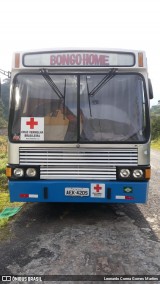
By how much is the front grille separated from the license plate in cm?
20

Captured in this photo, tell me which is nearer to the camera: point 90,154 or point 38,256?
point 38,256

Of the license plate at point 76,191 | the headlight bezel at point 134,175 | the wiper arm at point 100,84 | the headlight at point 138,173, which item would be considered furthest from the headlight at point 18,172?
the headlight at point 138,173

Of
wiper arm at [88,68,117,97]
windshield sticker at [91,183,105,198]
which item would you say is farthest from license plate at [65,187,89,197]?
wiper arm at [88,68,117,97]

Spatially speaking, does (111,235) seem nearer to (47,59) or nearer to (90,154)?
(90,154)

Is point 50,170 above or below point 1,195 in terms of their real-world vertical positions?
above

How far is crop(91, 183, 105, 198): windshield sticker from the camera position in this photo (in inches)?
→ 206

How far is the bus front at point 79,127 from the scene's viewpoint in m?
5.23

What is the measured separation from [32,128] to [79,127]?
813 mm

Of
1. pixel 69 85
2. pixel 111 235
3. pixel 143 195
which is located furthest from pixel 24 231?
pixel 69 85

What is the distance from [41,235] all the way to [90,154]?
1533mm

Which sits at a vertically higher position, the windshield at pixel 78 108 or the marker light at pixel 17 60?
the marker light at pixel 17 60

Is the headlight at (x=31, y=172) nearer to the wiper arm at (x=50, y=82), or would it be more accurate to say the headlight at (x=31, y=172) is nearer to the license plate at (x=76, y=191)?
the license plate at (x=76, y=191)

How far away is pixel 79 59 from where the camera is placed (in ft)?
17.8

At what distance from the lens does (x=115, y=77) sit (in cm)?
538
